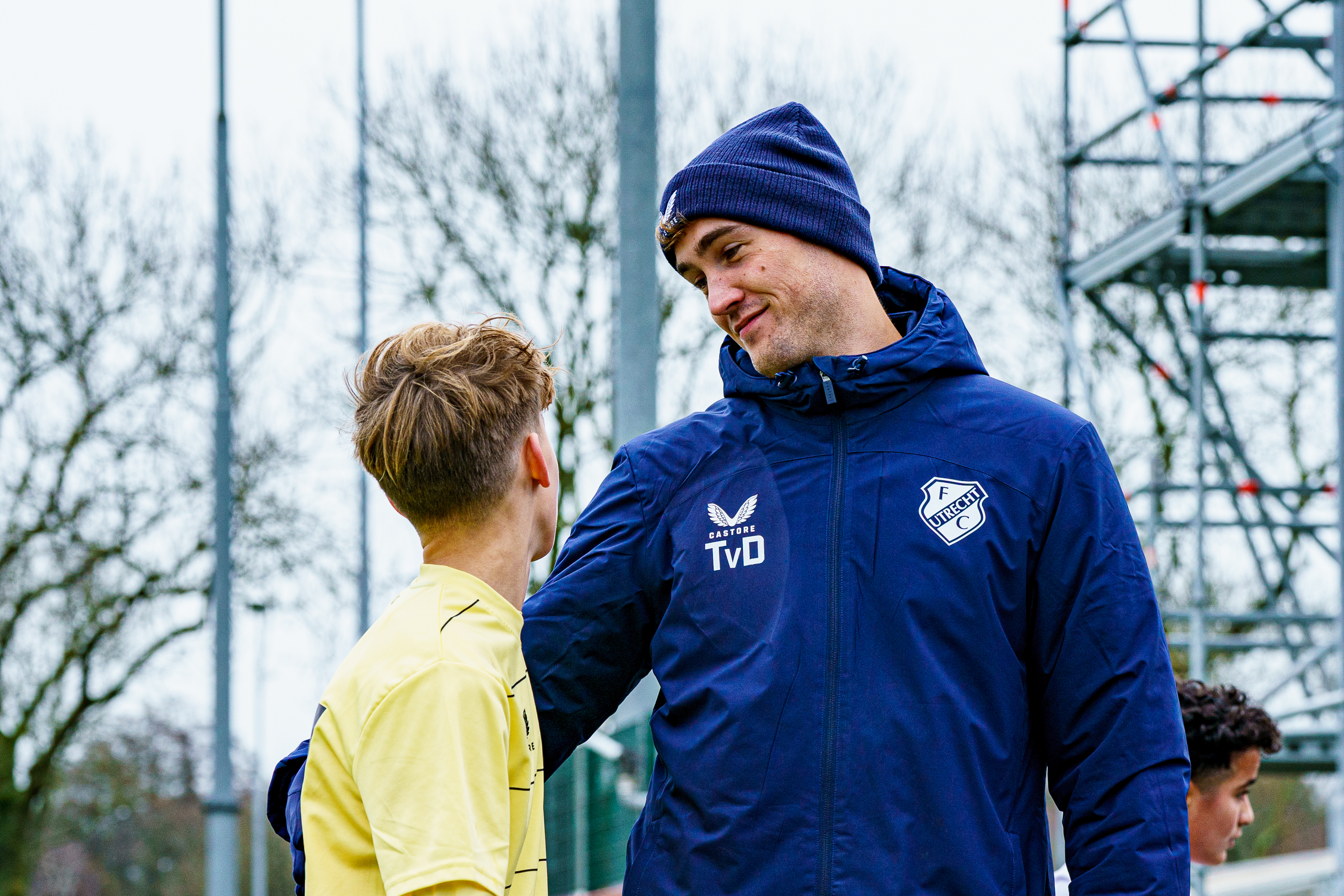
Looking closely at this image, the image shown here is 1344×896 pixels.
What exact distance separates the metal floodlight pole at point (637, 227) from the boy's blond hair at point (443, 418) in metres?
2.91

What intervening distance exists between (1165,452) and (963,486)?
559 inches

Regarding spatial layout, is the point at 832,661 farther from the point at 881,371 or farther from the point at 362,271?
the point at 362,271

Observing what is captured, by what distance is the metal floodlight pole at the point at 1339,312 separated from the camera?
748 centimetres

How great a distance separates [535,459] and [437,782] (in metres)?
0.57

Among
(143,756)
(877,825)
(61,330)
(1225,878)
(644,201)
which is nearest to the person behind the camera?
(877,825)

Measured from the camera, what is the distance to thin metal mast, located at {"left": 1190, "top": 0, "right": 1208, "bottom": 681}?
8.50 meters

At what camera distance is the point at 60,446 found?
17.7 m

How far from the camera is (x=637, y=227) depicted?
207 inches

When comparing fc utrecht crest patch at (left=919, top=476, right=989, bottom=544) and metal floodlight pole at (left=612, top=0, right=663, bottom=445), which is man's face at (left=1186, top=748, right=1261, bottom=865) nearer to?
fc utrecht crest patch at (left=919, top=476, right=989, bottom=544)

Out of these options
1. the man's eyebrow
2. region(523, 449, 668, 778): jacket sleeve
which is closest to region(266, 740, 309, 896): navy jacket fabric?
region(523, 449, 668, 778): jacket sleeve

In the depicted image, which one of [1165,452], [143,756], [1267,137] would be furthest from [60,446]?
[1267,137]

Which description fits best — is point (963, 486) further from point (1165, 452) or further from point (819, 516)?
point (1165, 452)

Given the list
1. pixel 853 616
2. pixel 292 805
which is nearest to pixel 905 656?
pixel 853 616

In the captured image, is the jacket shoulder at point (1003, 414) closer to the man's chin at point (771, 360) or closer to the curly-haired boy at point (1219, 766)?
the man's chin at point (771, 360)
